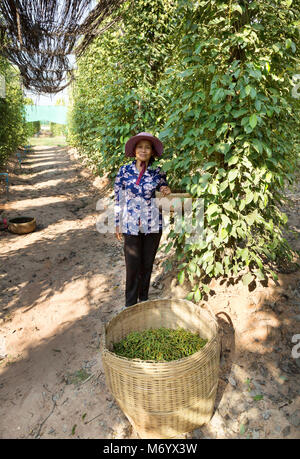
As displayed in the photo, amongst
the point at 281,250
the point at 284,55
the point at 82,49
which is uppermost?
the point at 82,49

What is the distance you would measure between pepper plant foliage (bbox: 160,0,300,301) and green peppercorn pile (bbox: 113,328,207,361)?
0.46m

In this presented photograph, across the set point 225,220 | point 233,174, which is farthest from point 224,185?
point 225,220

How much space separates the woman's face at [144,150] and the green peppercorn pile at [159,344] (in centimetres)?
164

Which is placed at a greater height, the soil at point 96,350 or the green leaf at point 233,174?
the green leaf at point 233,174

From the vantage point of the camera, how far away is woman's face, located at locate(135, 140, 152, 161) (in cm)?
283

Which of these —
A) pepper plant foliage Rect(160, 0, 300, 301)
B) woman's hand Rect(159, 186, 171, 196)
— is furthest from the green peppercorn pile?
woman's hand Rect(159, 186, 171, 196)

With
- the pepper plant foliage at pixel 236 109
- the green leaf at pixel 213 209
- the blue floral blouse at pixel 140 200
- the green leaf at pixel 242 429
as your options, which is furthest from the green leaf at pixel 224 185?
the green leaf at pixel 242 429

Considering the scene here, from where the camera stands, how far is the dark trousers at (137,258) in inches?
118

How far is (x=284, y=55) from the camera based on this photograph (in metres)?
2.39

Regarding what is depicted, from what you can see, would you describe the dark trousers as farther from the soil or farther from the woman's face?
the woman's face

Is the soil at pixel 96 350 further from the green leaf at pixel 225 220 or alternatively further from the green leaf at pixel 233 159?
the green leaf at pixel 233 159

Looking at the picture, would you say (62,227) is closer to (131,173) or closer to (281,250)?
(131,173)
